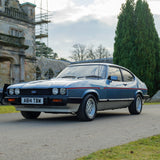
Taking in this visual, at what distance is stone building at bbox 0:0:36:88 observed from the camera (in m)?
21.4

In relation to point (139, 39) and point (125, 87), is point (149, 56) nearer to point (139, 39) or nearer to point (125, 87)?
point (139, 39)

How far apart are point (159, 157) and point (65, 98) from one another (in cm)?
344

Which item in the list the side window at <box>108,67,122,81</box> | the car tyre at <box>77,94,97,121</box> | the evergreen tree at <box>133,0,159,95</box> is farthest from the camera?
the evergreen tree at <box>133,0,159,95</box>

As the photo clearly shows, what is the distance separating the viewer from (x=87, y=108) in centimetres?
690

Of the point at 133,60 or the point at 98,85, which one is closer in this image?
the point at 98,85

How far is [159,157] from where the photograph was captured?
3.22m

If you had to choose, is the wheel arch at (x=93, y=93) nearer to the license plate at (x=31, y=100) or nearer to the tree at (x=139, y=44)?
the license plate at (x=31, y=100)

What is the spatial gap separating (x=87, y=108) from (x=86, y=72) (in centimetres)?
124

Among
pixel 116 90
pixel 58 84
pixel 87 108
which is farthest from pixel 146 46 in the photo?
pixel 58 84

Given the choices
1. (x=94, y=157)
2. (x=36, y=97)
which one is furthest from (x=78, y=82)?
(x=94, y=157)

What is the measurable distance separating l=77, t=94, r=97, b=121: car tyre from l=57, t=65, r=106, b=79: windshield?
0.79 m

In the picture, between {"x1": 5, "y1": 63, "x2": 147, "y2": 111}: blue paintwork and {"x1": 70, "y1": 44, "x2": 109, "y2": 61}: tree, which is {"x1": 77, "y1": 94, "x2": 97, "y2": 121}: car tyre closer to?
{"x1": 5, "y1": 63, "x2": 147, "y2": 111}: blue paintwork

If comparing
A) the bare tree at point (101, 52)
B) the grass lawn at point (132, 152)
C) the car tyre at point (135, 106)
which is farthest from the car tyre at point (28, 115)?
the bare tree at point (101, 52)

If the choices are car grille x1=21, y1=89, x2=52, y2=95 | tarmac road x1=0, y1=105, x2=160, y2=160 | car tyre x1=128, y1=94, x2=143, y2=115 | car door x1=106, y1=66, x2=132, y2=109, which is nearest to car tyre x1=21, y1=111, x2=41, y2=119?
car grille x1=21, y1=89, x2=52, y2=95
